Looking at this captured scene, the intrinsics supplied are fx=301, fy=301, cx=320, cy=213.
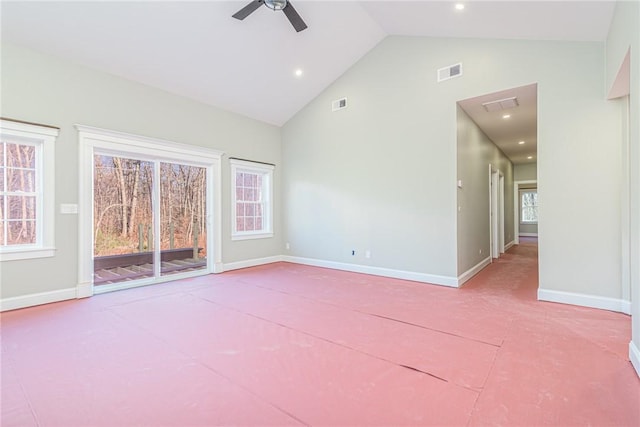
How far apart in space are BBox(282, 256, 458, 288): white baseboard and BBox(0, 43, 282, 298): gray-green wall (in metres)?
3.15

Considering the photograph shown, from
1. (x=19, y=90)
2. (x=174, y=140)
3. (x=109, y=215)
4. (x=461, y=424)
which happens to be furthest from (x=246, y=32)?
(x=461, y=424)

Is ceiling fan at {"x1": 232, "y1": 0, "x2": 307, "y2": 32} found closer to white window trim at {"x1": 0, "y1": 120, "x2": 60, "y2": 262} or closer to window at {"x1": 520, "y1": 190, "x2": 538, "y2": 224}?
white window trim at {"x1": 0, "y1": 120, "x2": 60, "y2": 262}

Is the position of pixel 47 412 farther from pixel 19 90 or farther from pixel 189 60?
pixel 189 60

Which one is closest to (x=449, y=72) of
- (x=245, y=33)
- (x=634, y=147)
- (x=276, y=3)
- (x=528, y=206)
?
(x=276, y=3)

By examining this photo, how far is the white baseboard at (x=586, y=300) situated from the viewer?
3.33 meters

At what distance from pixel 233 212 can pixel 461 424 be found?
5241 mm

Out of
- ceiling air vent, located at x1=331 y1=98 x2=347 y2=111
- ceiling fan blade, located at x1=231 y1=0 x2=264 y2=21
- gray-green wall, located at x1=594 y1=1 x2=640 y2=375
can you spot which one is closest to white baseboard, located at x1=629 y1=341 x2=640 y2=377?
gray-green wall, located at x1=594 y1=1 x2=640 y2=375

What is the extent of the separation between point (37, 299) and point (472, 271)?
635cm

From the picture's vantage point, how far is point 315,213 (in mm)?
6328

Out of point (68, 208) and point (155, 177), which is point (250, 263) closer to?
point (155, 177)

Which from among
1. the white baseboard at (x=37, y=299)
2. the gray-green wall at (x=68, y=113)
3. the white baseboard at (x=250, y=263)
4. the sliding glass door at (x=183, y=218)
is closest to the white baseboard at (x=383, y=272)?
the white baseboard at (x=250, y=263)

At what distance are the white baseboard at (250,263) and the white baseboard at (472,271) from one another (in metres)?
3.88

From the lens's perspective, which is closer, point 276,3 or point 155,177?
point 276,3

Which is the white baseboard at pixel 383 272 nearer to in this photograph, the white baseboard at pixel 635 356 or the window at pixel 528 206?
the white baseboard at pixel 635 356
